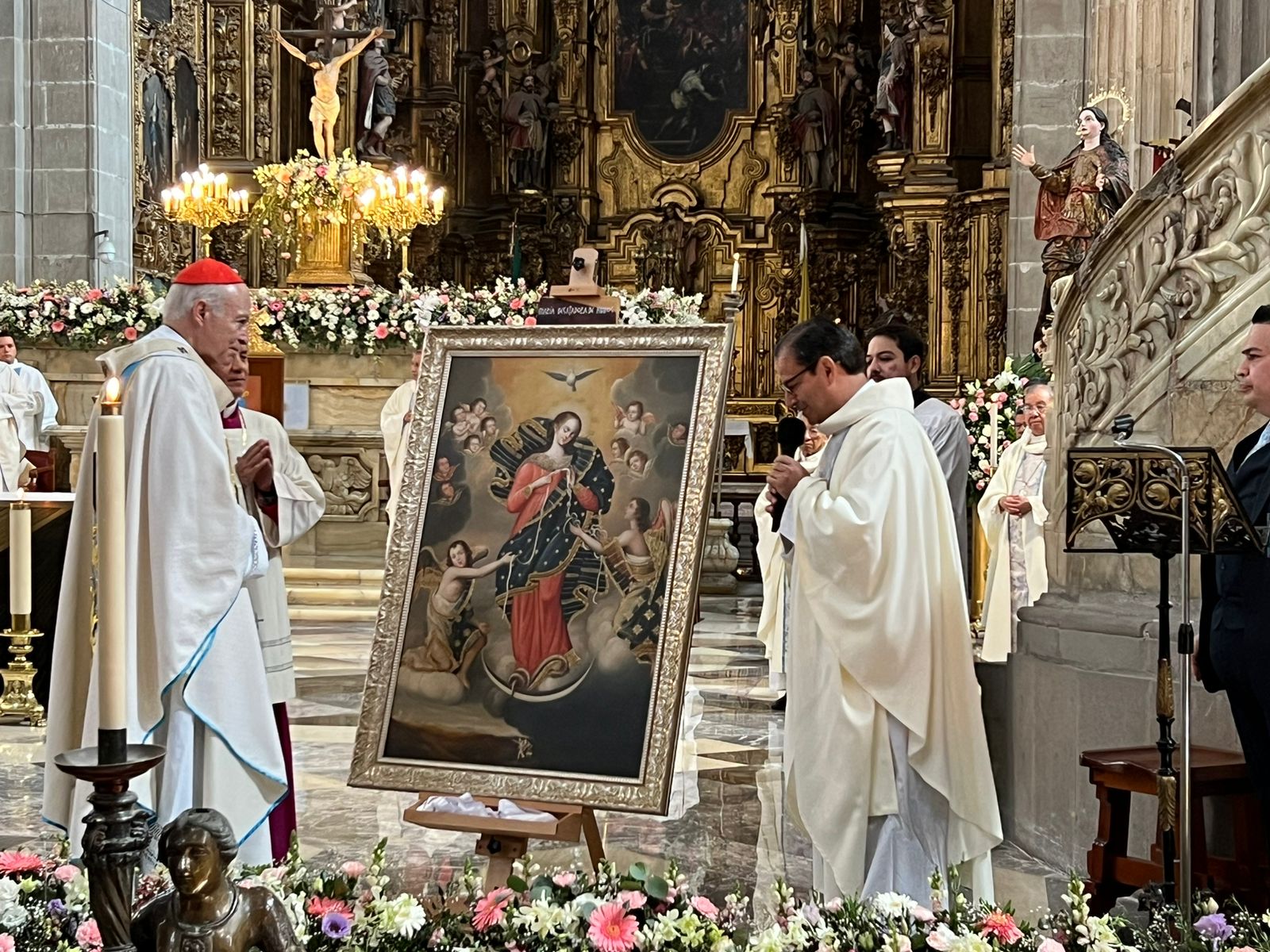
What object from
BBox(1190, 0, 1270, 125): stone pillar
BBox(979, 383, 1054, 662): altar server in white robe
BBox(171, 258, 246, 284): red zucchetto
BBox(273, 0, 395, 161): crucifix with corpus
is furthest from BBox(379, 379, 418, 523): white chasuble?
BBox(171, 258, 246, 284): red zucchetto

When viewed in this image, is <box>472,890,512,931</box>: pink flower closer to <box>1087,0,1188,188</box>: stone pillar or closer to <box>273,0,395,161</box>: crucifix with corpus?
<box>1087,0,1188,188</box>: stone pillar

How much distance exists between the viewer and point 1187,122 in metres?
10.7

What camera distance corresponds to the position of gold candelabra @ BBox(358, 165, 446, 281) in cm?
1406

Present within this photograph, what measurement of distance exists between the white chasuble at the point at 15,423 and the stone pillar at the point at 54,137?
1.97 m

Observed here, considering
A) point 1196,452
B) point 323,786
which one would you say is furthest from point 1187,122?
point 1196,452

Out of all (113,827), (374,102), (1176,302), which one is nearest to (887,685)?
(1176,302)

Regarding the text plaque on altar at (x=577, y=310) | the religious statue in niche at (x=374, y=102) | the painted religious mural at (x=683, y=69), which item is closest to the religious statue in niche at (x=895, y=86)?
the painted religious mural at (x=683, y=69)

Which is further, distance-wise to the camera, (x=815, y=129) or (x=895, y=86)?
(x=815, y=129)

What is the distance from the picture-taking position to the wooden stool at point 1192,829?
13.4 feet

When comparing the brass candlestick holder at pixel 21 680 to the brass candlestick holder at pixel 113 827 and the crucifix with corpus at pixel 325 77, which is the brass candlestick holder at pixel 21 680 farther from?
the crucifix with corpus at pixel 325 77

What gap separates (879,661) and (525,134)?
1760 centimetres

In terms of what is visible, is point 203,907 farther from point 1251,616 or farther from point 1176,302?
point 1176,302

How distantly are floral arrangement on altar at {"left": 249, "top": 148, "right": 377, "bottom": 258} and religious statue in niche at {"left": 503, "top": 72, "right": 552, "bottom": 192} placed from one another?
707cm

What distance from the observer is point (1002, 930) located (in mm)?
2676
